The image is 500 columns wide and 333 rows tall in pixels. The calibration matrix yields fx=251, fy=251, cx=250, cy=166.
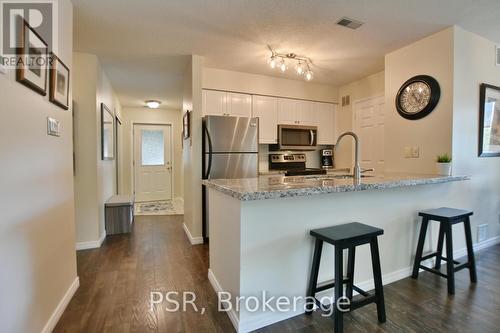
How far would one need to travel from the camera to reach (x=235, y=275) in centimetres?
168

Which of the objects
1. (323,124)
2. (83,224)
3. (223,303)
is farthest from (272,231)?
(323,124)

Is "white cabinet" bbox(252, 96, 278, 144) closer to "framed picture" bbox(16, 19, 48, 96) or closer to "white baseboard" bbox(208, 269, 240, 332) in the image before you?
"white baseboard" bbox(208, 269, 240, 332)

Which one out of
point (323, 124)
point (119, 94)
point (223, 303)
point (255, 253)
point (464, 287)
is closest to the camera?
point (255, 253)

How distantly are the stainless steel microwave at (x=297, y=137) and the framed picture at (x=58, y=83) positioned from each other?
2989mm

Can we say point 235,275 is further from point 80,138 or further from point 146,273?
point 80,138

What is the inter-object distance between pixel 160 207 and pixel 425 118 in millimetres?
5187

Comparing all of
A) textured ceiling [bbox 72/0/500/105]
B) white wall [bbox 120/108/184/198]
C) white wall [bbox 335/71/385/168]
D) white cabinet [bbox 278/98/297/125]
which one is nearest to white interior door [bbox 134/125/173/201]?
white wall [bbox 120/108/184/198]

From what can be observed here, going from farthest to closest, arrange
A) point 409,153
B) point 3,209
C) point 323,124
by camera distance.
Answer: point 323,124 < point 409,153 < point 3,209

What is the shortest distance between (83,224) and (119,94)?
3.02 m

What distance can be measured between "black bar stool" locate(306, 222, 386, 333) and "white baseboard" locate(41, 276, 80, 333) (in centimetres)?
169

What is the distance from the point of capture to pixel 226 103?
12.7 ft

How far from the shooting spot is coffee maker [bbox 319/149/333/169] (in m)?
4.89

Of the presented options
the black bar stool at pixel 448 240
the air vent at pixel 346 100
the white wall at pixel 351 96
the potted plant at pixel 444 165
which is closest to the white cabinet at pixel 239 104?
the white wall at pixel 351 96

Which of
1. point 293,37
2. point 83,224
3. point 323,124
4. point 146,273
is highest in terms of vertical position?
point 293,37
